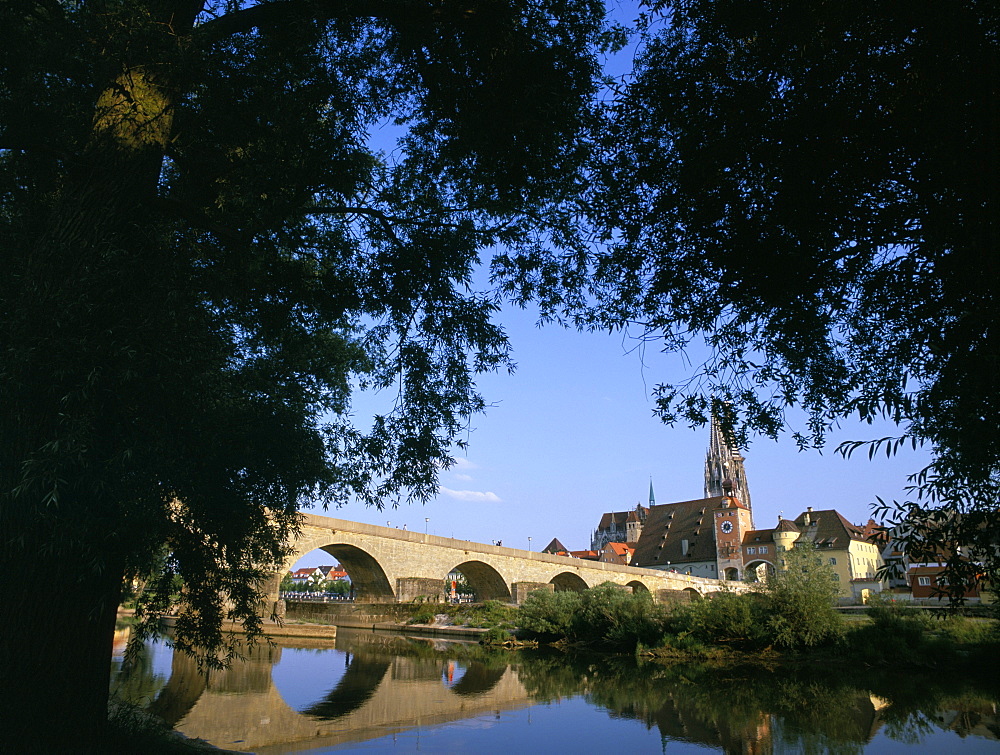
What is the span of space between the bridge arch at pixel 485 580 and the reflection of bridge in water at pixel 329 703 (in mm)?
24981

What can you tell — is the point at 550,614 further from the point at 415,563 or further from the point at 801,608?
the point at 415,563

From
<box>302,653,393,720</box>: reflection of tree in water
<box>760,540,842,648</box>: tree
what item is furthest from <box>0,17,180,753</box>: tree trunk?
<box>760,540,842,648</box>: tree

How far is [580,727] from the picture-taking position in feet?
28.9

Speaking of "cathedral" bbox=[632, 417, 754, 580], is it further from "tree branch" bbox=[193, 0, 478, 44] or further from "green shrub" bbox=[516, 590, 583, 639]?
"tree branch" bbox=[193, 0, 478, 44]

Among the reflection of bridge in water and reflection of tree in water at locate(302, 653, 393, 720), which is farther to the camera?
reflection of tree in water at locate(302, 653, 393, 720)

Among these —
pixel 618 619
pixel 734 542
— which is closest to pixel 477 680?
pixel 618 619

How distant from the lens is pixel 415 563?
35125 mm

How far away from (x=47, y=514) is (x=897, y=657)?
16761 millimetres

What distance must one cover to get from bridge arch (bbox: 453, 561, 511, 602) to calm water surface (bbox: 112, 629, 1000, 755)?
24.9 metres

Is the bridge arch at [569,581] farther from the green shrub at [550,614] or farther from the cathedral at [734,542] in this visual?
the green shrub at [550,614]

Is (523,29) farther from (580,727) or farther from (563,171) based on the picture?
(580,727)

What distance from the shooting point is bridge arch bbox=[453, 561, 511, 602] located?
40062 millimetres

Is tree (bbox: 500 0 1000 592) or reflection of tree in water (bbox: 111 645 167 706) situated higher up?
tree (bbox: 500 0 1000 592)

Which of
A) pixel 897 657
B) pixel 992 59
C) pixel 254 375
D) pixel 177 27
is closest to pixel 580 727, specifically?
pixel 254 375
